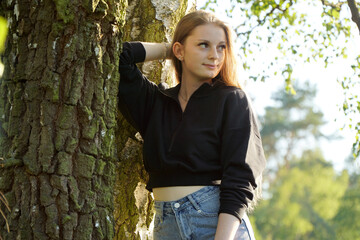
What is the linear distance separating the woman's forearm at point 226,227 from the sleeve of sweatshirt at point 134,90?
2.50 feet

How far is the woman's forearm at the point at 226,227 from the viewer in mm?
2506

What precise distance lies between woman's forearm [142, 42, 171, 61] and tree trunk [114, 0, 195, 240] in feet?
0.45

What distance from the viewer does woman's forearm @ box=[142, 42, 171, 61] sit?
308cm

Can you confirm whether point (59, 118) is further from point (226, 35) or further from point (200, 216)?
point (226, 35)

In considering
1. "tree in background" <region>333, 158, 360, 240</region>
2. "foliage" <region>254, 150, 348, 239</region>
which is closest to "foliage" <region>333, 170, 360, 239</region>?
"tree in background" <region>333, 158, 360, 240</region>

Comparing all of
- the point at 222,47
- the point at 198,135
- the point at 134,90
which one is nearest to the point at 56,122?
the point at 134,90

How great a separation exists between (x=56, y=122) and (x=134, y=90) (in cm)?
65

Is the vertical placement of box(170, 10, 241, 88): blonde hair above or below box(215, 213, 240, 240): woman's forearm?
above

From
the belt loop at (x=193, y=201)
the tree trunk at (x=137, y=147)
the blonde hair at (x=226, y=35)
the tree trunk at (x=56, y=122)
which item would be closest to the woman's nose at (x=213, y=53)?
the blonde hair at (x=226, y=35)

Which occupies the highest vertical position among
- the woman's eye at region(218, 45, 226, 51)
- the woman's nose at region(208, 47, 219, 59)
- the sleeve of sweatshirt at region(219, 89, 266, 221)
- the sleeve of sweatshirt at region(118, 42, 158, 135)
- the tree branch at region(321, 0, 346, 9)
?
the tree branch at region(321, 0, 346, 9)

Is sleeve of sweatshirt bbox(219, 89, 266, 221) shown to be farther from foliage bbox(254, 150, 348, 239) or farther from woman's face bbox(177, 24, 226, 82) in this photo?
foliage bbox(254, 150, 348, 239)

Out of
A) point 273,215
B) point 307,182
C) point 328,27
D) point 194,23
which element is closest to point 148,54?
point 194,23

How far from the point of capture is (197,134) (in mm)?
2748

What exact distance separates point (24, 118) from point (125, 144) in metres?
0.83
